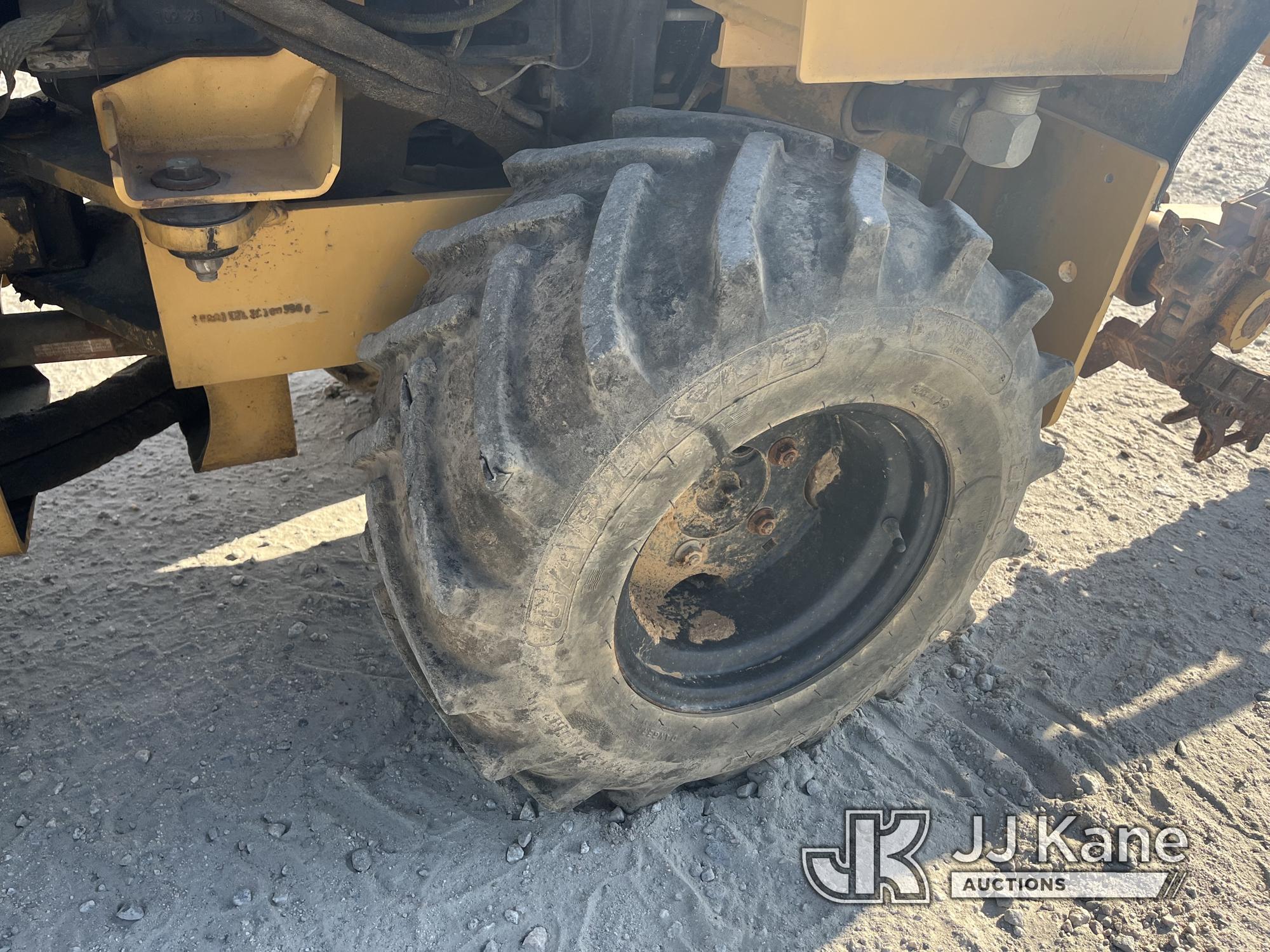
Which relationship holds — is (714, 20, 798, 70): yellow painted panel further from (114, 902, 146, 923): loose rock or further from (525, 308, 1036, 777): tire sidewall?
(114, 902, 146, 923): loose rock

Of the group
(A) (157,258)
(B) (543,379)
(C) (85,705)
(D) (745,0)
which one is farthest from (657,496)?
(C) (85,705)

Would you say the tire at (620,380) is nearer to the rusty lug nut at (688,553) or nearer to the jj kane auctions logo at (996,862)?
the rusty lug nut at (688,553)

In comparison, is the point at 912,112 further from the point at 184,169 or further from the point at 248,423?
the point at 248,423

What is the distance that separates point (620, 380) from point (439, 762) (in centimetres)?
122

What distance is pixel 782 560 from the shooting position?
7.58ft

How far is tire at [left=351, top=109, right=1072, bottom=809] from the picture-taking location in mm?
1574

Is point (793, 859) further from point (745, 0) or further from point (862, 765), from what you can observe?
point (745, 0)

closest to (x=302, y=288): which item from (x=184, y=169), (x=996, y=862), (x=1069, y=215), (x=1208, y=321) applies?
(x=184, y=169)

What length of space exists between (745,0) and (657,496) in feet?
2.77

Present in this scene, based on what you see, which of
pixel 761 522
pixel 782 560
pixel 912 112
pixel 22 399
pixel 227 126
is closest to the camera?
pixel 227 126

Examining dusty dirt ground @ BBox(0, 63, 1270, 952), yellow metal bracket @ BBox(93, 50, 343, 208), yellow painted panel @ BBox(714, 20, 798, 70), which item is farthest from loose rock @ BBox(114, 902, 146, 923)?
yellow painted panel @ BBox(714, 20, 798, 70)

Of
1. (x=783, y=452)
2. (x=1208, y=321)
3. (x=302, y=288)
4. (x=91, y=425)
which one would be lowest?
(x=91, y=425)

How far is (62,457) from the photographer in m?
2.32

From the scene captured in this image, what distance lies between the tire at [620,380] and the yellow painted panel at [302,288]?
0.11 meters
